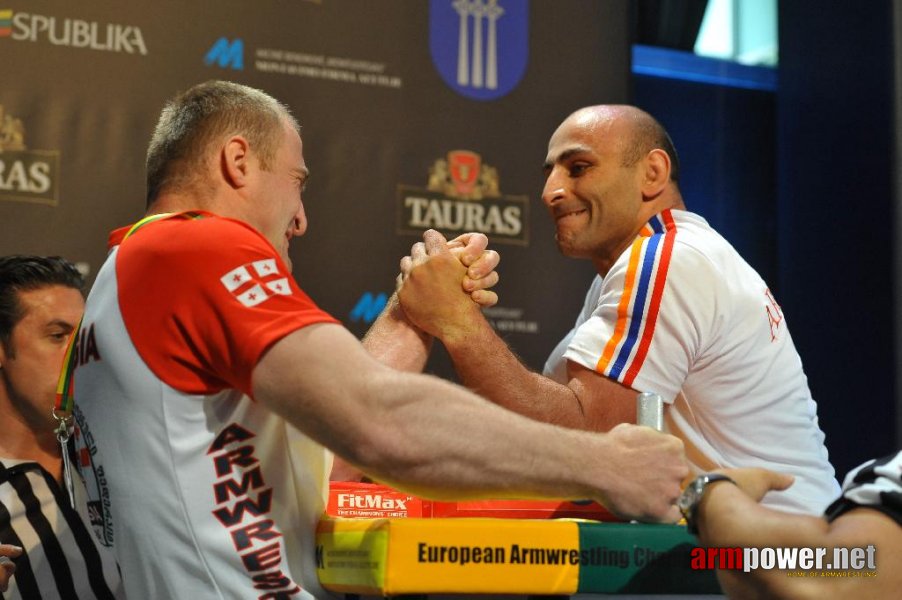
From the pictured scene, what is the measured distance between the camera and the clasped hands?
224cm

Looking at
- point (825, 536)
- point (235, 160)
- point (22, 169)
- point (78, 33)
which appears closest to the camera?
point (825, 536)

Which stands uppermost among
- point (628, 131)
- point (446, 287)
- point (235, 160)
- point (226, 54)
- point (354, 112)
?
point (226, 54)

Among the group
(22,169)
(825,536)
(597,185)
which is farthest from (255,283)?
(22,169)

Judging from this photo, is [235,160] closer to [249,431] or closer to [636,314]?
[249,431]

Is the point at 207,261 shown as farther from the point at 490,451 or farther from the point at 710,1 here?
the point at 710,1

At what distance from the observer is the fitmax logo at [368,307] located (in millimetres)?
3283

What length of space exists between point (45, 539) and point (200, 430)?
0.98m

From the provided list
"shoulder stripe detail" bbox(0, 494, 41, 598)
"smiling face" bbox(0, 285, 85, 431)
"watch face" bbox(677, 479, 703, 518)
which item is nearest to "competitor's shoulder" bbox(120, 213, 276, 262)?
"watch face" bbox(677, 479, 703, 518)

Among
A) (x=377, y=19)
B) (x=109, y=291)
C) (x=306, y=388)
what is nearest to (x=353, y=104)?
(x=377, y=19)

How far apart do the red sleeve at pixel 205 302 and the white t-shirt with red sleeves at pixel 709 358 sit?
3.15 ft

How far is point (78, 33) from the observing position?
3.06 m

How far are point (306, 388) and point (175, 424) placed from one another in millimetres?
213

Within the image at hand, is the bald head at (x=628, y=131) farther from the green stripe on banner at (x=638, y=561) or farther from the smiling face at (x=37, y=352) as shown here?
the green stripe on banner at (x=638, y=561)

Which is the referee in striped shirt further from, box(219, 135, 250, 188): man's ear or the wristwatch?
the wristwatch
